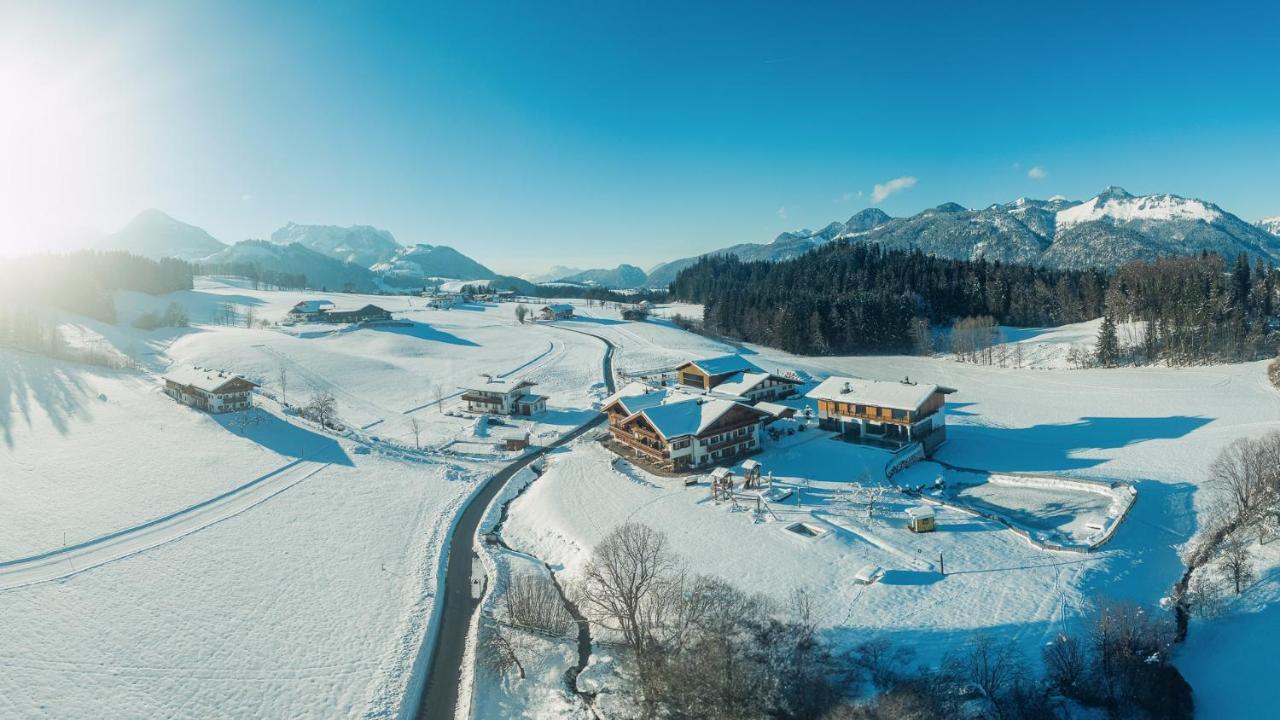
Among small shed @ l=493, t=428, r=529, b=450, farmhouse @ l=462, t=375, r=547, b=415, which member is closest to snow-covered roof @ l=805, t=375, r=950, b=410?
small shed @ l=493, t=428, r=529, b=450

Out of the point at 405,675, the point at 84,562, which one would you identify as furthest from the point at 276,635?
the point at 84,562

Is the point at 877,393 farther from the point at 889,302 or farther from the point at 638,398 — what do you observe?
the point at 889,302

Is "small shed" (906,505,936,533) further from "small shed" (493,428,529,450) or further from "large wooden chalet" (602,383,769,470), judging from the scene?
"small shed" (493,428,529,450)

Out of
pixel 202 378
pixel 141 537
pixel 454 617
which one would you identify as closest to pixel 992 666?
pixel 454 617

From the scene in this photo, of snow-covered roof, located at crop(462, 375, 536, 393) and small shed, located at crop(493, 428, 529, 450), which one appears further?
snow-covered roof, located at crop(462, 375, 536, 393)

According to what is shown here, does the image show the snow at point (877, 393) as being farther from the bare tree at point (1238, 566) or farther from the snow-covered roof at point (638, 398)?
the bare tree at point (1238, 566)

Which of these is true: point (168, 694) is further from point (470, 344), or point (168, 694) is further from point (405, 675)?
point (470, 344)
